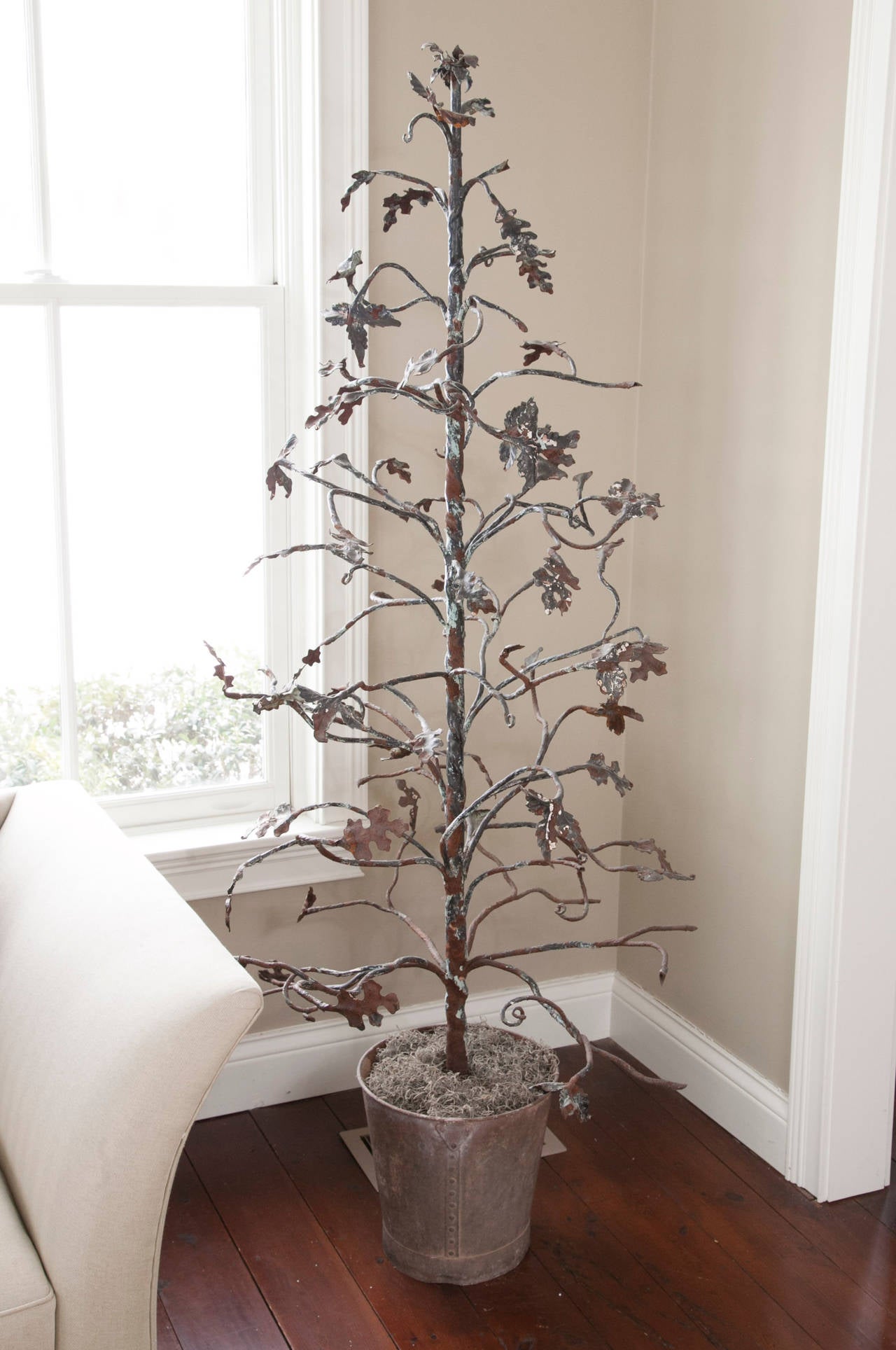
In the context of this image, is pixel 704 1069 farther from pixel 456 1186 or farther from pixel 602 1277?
pixel 456 1186

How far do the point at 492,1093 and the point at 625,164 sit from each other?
193cm

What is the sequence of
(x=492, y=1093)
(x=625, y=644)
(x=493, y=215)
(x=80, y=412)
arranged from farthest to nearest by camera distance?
(x=493, y=215) < (x=80, y=412) < (x=492, y=1093) < (x=625, y=644)

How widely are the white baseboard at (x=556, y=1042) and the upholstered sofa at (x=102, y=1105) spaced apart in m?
0.84

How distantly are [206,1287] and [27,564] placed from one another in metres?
1.35

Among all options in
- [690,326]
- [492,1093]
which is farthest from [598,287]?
[492,1093]

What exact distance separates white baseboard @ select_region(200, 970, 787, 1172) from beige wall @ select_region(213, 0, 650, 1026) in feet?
0.24

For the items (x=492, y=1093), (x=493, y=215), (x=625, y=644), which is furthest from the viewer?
(x=493, y=215)

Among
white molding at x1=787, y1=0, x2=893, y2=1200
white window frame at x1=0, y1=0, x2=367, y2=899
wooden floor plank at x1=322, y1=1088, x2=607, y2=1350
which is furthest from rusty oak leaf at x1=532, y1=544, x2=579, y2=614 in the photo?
wooden floor plank at x1=322, y1=1088, x2=607, y2=1350

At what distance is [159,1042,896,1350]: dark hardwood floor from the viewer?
1.91 meters

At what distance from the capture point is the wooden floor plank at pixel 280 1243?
192cm

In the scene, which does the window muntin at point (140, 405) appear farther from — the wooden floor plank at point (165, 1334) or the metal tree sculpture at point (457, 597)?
the wooden floor plank at point (165, 1334)

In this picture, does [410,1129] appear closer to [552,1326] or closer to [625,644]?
[552,1326]

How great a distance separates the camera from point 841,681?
6.86 ft

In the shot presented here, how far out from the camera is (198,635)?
2463mm
